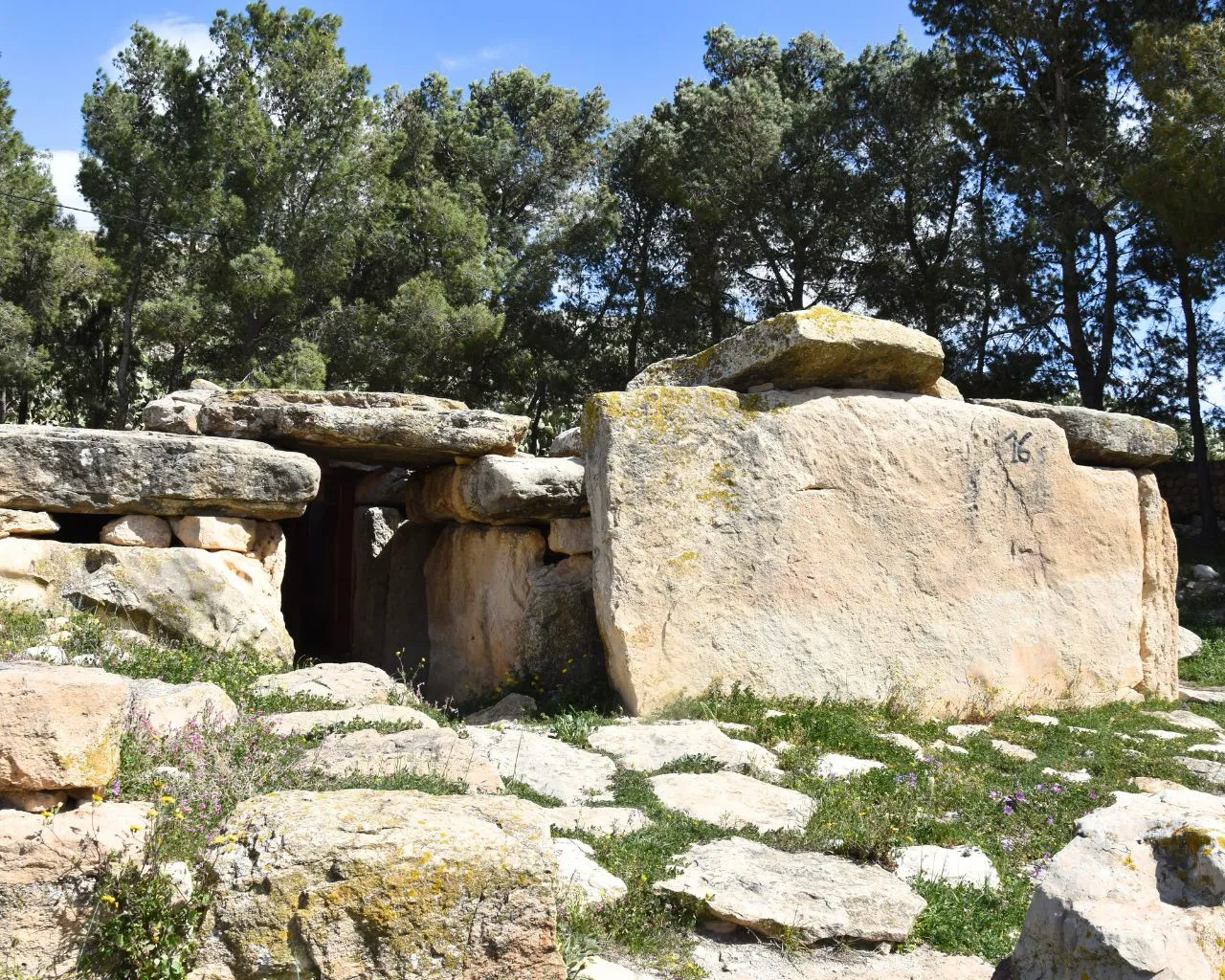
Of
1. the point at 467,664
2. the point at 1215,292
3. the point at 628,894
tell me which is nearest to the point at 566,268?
the point at 1215,292

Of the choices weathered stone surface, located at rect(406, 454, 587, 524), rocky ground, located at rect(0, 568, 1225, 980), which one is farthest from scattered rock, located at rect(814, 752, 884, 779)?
weathered stone surface, located at rect(406, 454, 587, 524)

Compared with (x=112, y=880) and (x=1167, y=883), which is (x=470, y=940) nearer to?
(x=112, y=880)

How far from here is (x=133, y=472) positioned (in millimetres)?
7633

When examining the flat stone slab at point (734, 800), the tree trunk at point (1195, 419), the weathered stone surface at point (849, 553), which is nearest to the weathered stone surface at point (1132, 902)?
the flat stone slab at point (734, 800)

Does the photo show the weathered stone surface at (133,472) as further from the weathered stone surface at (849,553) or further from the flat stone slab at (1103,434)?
the flat stone slab at (1103,434)

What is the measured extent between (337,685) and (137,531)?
2.09 meters

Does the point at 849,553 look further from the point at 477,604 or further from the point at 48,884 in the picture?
the point at 48,884

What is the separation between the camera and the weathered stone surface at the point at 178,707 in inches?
181

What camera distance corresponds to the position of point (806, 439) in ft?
25.4

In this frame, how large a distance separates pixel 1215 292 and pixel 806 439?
13.3 metres

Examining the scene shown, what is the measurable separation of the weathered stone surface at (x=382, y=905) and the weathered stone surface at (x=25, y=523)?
510cm

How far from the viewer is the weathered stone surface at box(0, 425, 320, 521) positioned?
24.7 feet

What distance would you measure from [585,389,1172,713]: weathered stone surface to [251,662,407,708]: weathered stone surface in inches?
56.9

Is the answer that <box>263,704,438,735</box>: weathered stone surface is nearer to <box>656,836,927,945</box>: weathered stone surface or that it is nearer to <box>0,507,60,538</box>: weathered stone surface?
<box>656,836,927,945</box>: weathered stone surface
